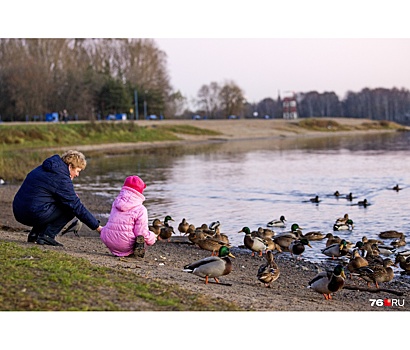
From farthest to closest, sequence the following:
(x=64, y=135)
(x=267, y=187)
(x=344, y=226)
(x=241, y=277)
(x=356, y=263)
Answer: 1. (x=64, y=135)
2. (x=267, y=187)
3. (x=344, y=226)
4. (x=356, y=263)
5. (x=241, y=277)

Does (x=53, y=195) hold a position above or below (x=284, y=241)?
above

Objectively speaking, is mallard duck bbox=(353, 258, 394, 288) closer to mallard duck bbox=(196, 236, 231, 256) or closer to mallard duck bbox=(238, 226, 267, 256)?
mallard duck bbox=(238, 226, 267, 256)

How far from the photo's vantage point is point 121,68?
194ft

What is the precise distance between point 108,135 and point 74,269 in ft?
128

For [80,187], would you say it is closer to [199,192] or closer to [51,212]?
[199,192]

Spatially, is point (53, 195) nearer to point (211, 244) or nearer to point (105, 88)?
point (211, 244)

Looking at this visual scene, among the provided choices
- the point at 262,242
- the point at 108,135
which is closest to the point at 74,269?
the point at 262,242

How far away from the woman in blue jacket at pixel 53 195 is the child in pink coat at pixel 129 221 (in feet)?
0.75

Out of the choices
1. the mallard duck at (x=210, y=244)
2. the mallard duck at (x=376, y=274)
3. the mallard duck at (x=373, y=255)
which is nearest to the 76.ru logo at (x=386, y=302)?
the mallard duck at (x=376, y=274)

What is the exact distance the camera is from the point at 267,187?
21.1 metres

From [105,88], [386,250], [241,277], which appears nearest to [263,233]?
[386,250]

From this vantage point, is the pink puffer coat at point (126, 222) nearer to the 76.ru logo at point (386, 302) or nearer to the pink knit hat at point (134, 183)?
the pink knit hat at point (134, 183)

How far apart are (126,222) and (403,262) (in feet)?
13.6

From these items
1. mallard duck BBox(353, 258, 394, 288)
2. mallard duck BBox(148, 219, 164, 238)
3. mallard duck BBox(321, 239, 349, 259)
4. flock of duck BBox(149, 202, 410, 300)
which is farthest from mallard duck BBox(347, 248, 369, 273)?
mallard duck BBox(148, 219, 164, 238)
